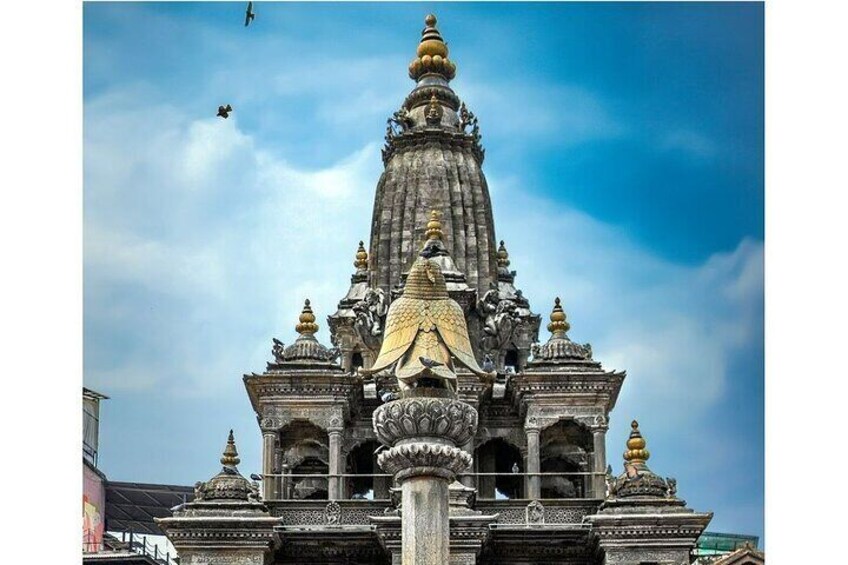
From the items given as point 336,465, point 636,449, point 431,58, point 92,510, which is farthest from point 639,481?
point 92,510

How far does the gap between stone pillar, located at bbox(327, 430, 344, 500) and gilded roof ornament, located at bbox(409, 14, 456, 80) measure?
1316 cm

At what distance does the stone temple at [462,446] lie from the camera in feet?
114

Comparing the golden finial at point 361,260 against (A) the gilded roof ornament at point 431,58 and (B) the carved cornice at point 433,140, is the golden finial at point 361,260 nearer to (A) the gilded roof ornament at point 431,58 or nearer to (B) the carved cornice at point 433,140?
(B) the carved cornice at point 433,140

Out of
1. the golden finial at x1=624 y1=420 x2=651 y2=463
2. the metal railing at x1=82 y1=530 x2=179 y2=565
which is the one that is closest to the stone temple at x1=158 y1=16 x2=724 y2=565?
the golden finial at x1=624 y1=420 x2=651 y2=463

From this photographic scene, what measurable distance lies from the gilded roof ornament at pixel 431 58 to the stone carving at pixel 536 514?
15880mm

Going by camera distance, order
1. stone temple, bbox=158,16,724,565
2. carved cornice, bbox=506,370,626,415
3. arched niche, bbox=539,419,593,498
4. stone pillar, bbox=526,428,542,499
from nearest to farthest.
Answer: stone temple, bbox=158,16,724,565 → stone pillar, bbox=526,428,542,499 → carved cornice, bbox=506,370,626,415 → arched niche, bbox=539,419,593,498

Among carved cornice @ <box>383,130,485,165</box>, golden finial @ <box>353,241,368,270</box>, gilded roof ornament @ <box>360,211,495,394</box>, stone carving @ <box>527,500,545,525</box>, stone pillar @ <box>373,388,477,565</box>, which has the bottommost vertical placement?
stone pillar @ <box>373,388,477,565</box>

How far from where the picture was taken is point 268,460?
3931cm

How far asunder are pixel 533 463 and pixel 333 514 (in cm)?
526

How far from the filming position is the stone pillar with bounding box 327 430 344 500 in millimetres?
38312

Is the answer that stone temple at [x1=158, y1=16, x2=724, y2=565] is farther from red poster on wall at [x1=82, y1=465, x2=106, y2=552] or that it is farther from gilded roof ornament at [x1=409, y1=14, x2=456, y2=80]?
red poster on wall at [x1=82, y1=465, x2=106, y2=552]

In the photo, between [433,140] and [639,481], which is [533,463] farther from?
[433,140]

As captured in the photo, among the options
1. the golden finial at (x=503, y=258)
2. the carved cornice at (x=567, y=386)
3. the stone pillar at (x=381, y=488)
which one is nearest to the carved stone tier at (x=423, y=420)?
the carved cornice at (x=567, y=386)
